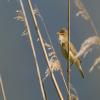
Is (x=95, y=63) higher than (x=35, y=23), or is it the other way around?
(x=35, y=23)

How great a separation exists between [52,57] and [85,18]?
67 cm

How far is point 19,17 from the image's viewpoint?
3.35 m

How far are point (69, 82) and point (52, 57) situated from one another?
0.33 metres

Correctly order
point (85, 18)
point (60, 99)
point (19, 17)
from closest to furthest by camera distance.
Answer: point (85, 18), point (60, 99), point (19, 17)

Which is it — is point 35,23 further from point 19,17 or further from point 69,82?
point 69,82

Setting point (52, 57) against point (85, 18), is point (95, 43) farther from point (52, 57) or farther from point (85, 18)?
point (52, 57)

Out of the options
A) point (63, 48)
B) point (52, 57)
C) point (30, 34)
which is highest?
point (30, 34)

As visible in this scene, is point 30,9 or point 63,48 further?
point 63,48

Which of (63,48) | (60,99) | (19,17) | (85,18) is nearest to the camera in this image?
(85,18)

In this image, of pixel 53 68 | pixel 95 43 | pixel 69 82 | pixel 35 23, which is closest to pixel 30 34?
pixel 35 23

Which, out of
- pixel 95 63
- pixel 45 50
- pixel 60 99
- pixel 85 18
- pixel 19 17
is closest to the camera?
pixel 95 63

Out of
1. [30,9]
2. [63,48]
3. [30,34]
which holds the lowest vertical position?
[63,48]

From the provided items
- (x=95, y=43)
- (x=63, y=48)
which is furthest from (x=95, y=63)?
(x=63, y=48)

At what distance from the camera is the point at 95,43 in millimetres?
2631
